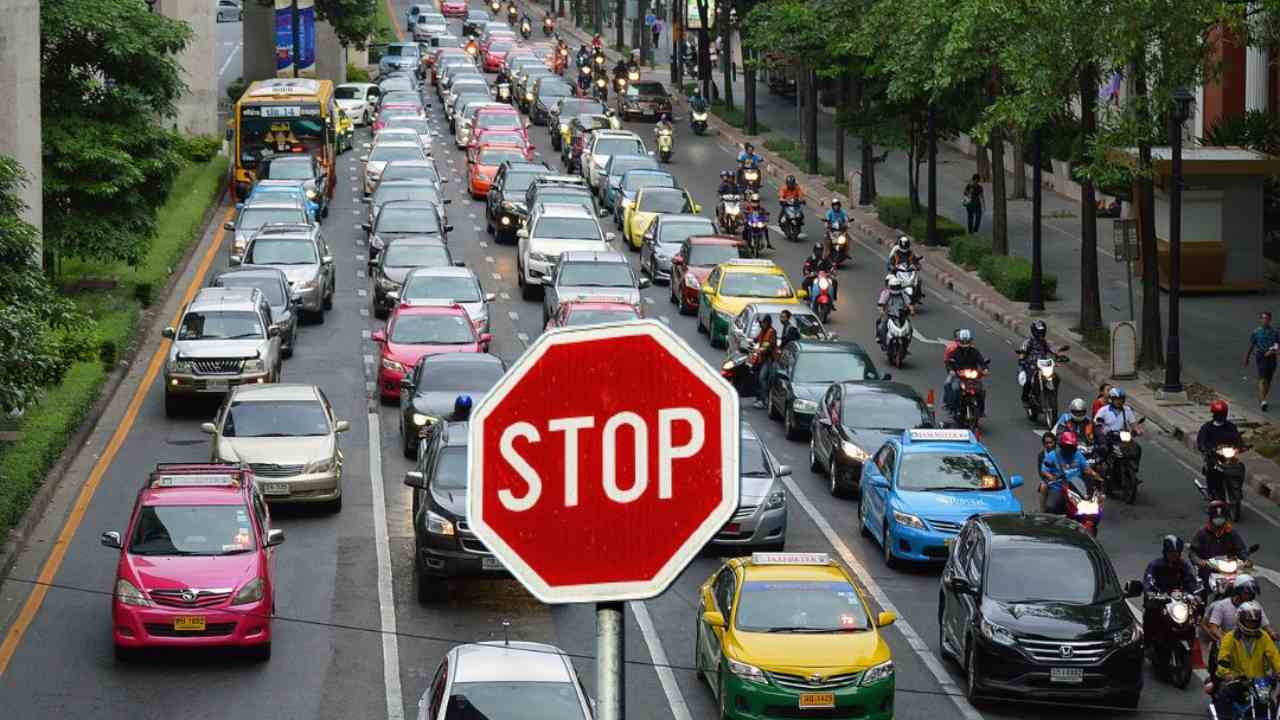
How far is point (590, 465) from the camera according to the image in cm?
541

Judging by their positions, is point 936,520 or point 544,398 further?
point 936,520

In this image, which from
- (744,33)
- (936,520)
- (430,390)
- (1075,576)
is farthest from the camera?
(744,33)

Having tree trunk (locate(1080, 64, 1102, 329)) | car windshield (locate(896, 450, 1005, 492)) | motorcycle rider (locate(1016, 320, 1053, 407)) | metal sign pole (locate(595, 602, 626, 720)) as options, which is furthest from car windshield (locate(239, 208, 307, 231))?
metal sign pole (locate(595, 602, 626, 720))

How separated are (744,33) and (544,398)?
74935 millimetres

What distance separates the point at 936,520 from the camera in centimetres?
2441

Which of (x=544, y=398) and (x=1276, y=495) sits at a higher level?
(x=544, y=398)

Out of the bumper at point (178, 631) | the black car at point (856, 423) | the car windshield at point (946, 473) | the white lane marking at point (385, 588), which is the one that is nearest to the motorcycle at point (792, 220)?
the white lane marking at point (385, 588)

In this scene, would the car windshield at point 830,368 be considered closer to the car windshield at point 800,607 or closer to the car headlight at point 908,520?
the car headlight at point 908,520

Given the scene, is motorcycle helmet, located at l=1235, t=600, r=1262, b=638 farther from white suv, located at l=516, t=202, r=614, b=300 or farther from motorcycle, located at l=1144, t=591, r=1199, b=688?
white suv, located at l=516, t=202, r=614, b=300

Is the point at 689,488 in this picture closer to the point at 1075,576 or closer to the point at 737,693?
the point at 737,693

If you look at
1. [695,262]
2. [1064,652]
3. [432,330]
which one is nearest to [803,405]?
[432,330]

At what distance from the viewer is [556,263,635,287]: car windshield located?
40.2m

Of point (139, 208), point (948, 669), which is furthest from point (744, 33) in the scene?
point (948, 669)

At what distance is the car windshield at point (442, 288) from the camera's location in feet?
125
